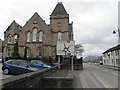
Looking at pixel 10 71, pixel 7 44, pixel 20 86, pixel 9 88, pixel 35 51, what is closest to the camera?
pixel 9 88

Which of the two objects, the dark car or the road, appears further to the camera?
the dark car

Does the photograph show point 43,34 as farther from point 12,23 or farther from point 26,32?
point 12,23

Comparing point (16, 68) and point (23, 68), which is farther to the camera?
point (16, 68)

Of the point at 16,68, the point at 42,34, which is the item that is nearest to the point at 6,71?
the point at 16,68

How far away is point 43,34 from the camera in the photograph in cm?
5656

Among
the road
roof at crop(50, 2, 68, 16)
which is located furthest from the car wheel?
roof at crop(50, 2, 68, 16)

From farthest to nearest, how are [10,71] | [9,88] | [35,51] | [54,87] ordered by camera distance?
[35,51]
[10,71]
[54,87]
[9,88]

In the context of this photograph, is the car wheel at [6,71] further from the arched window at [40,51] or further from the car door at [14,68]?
the arched window at [40,51]

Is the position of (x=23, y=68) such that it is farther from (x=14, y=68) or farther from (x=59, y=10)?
(x=59, y=10)

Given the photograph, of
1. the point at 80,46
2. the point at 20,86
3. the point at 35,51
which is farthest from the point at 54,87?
the point at 80,46

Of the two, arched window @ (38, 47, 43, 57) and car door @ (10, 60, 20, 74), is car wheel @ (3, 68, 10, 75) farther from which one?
arched window @ (38, 47, 43, 57)

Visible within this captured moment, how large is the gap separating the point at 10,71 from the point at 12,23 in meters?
44.6

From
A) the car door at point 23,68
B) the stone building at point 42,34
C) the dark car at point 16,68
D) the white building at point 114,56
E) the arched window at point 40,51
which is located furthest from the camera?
the white building at point 114,56

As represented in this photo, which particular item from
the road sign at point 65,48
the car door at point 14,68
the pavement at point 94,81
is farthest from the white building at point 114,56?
the car door at point 14,68
